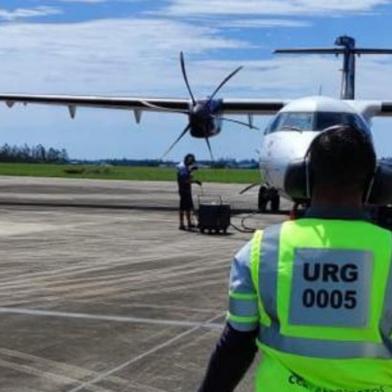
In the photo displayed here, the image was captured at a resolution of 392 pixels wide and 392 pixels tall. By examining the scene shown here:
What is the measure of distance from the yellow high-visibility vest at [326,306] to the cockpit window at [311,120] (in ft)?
53.3

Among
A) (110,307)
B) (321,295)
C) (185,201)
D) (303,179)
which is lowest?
(185,201)

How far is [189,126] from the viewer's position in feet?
94.7

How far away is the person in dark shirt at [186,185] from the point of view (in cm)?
2203

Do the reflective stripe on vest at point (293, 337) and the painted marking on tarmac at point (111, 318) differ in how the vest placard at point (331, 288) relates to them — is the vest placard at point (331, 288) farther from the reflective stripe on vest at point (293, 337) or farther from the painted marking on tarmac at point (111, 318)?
the painted marking on tarmac at point (111, 318)

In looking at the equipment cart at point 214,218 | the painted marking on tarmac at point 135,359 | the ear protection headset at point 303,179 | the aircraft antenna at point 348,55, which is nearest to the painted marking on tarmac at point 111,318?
the painted marking on tarmac at point 135,359

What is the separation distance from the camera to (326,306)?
8.30ft

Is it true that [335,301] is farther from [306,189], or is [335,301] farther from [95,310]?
[95,310]

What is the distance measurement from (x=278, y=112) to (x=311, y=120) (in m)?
2.41

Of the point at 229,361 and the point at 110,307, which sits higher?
the point at 229,361

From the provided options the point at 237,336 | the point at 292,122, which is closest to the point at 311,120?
the point at 292,122

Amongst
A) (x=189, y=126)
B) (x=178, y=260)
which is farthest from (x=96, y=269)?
(x=189, y=126)

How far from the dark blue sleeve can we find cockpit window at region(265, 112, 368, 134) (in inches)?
639

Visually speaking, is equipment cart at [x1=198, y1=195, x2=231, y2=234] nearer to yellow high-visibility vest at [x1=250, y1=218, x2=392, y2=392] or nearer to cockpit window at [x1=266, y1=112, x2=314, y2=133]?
cockpit window at [x1=266, y1=112, x2=314, y2=133]

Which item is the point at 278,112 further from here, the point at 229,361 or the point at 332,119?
the point at 229,361
